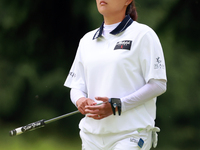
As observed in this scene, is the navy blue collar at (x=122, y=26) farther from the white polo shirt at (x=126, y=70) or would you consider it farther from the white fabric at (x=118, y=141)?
the white fabric at (x=118, y=141)

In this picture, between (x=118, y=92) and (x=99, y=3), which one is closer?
(x=118, y=92)

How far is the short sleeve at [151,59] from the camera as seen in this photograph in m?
1.92

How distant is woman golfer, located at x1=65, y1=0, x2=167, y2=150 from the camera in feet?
6.28

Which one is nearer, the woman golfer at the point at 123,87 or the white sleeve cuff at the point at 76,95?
the woman golfer at the point at 123,87

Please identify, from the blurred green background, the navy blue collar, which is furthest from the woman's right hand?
the blurred green background

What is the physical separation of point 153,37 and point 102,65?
33 cm

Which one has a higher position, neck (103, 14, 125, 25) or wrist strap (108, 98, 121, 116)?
neck (103, 14, 125, 25)

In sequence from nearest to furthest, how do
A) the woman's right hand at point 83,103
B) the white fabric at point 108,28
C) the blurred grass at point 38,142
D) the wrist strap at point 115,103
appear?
the wrist strap at point 115,103 → the woman's right hand at point 83,103 → the white fabric at point 108,28 → the blurred grass at point 38,142

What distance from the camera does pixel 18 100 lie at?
4031 mm

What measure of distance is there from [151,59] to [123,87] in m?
0.22

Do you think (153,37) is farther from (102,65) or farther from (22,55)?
(22,55)

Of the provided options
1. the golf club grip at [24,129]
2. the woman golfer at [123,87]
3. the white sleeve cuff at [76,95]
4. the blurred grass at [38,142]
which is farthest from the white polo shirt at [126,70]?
the blurred grass at [38,142]

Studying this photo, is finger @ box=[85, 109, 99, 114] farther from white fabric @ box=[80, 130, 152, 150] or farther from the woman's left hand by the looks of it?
white fabric @ box=[80, 130, 152, 150]

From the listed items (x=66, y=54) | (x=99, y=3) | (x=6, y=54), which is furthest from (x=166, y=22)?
(x=6, y=54)
